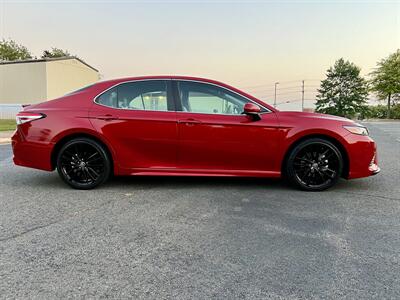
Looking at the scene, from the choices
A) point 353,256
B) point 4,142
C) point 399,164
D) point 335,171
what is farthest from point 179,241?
point 4,142

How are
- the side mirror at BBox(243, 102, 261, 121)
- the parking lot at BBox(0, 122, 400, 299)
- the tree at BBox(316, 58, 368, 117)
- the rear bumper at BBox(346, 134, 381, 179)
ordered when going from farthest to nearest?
1. the tree at BBox(316, 58, 368, 117)
2. the rear bumper at BBox(346, 134, 381, 179)
3. the side mirror at BBox(243, 102, 261, 121)
4. the parking lot at BBox(0, 122, 400, 299)

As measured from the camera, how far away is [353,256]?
249cm

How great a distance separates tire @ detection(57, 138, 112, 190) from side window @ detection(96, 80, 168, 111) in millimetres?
650

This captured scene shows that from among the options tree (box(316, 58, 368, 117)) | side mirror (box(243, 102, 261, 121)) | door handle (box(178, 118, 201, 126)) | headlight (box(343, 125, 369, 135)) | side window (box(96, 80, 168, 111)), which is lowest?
headlight (box(343, 125, 369, 135))

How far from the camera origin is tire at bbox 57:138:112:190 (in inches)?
169

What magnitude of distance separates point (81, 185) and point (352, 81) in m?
60.2

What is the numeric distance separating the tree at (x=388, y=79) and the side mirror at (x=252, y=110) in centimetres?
4564

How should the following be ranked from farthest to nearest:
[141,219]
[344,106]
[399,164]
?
[344,106] → [399,164] → [141,219]

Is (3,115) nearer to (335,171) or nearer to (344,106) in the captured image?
(335,171)

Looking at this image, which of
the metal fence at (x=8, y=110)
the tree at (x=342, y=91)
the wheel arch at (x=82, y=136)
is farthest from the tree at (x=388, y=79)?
the wheel arch at (x=82, y=136)

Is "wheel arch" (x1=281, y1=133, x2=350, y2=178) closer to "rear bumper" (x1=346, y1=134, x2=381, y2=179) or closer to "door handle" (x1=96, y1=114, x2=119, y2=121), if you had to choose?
"rear bumper" (x1=346, y1=134, x2=381, y2=179)

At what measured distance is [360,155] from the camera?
4230 millimetres

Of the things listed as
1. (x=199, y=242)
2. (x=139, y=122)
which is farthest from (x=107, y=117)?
(x=199, y=242)

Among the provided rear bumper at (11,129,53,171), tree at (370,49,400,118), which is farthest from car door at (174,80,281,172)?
tree at (370,49,400,118)
